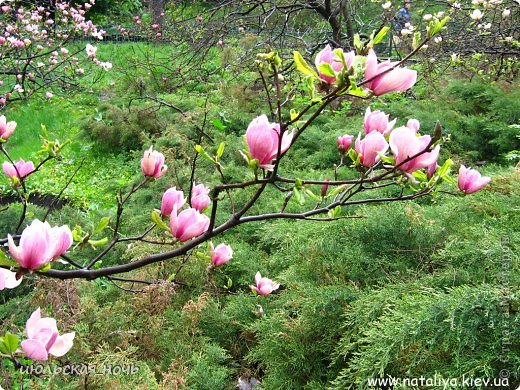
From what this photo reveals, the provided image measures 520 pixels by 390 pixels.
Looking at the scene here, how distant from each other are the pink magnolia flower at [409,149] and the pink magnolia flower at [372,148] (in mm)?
31

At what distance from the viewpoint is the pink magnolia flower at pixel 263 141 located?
868mm

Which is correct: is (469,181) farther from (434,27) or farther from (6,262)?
(6,262)

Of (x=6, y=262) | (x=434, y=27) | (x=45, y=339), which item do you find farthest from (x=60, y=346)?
(x=434, y=27)

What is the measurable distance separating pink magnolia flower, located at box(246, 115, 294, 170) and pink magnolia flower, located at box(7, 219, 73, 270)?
15.2 inches

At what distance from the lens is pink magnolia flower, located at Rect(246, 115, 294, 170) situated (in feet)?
2.85

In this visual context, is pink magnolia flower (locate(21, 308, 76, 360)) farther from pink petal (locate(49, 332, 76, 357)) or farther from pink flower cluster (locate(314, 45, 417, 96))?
pink flower cluster (locate(314, 45, 417, 96))

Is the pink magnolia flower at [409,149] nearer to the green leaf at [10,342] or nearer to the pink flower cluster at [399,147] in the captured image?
the pink flower cluster at [399,147]

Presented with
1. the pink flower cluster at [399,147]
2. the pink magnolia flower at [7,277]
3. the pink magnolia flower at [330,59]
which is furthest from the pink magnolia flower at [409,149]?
the pink magnolia flower at [7,277]

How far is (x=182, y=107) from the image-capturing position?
6.00 m

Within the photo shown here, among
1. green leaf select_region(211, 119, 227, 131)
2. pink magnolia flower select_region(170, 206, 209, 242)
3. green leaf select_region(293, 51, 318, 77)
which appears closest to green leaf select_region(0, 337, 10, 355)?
pink magnolia flower select_region(170, 206, 209, 242)

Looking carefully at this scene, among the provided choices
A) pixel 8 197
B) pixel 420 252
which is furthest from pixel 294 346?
pixel 8 197

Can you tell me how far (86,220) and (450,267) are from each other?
276cm

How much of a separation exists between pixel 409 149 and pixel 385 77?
15cm

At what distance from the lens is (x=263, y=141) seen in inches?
34.2
